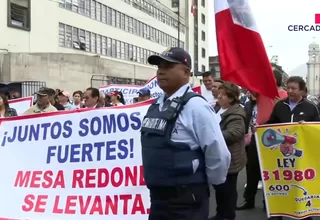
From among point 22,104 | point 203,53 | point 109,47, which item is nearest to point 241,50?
point 22,104

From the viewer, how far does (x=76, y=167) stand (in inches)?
215

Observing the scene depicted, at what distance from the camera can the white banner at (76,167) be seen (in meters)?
5.30

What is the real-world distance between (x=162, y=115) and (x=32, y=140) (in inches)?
110

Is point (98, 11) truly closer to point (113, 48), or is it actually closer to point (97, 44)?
point (97, 44)

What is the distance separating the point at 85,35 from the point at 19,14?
426 inches

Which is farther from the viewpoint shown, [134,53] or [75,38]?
[134,53]

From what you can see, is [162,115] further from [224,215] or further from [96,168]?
[224,215]

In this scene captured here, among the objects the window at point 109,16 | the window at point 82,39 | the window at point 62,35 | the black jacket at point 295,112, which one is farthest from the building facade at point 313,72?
the black jacket at point 295,112

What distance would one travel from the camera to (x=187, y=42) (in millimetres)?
78312

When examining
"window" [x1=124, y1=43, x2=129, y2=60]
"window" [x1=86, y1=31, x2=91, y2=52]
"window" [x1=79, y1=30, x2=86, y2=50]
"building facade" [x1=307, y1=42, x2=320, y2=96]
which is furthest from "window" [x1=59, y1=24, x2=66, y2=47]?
"building facade" [x1=307, y1=42, x2=320, y2=96]

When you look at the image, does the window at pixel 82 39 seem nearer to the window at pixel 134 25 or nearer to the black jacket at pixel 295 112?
the window at pixel 134 25

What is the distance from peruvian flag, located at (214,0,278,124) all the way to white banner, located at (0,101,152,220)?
93cm

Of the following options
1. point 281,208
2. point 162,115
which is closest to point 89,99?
point 281,208

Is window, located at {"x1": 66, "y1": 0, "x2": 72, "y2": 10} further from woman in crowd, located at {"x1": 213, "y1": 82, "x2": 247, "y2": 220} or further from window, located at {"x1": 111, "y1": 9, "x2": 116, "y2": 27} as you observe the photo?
woman in crowd, located at {"x1": 213, "y1": 82, "x2": 247, "y2": 220}
